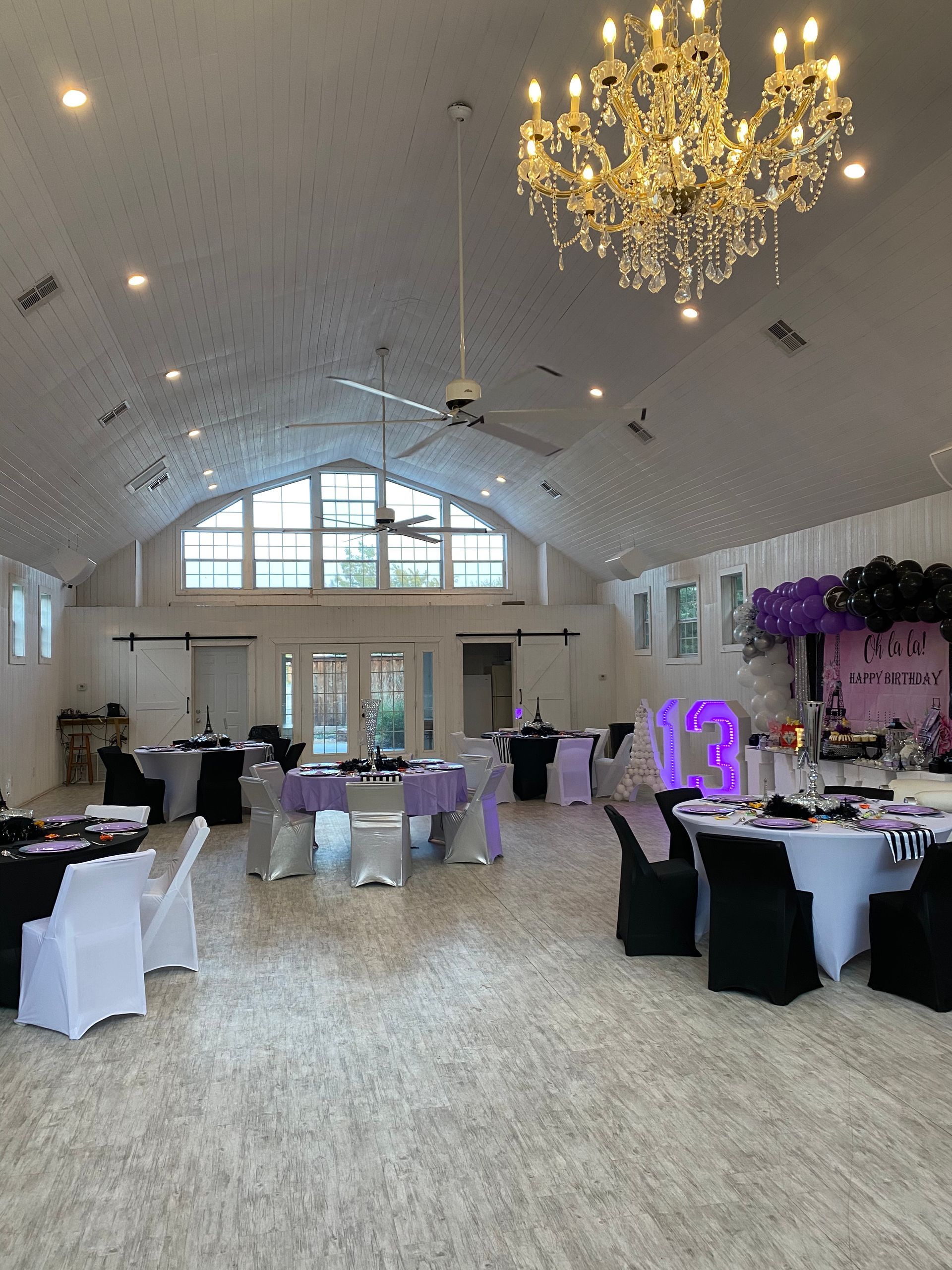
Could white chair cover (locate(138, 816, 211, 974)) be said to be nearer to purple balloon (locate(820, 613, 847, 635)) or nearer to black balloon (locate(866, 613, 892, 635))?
black balloon (locate(866, 613, 892, 635))

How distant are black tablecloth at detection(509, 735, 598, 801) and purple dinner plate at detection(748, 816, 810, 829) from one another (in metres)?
6.49

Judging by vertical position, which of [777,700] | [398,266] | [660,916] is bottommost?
[660,916]

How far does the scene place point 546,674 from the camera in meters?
15.4

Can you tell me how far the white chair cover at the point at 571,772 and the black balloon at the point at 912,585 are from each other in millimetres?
4546

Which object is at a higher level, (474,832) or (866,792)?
(866,792)

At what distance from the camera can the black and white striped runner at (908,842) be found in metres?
4.54

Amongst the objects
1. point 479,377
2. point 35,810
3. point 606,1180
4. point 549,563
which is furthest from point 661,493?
point 606,1180

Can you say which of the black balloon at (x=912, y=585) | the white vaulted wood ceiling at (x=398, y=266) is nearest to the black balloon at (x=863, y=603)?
the black balloon at (x=912, y=585)

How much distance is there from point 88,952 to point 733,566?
870cm

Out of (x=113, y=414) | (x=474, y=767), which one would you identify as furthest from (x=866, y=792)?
(x=113, y=414)

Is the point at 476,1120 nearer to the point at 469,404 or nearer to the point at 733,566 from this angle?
the point at 469,404

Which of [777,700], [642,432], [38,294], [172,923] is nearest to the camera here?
[172,923]

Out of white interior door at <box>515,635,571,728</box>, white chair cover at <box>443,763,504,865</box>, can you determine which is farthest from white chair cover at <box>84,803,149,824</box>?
white interior door at <box>515,635,571,728</box>

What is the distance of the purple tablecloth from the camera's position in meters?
7.35
